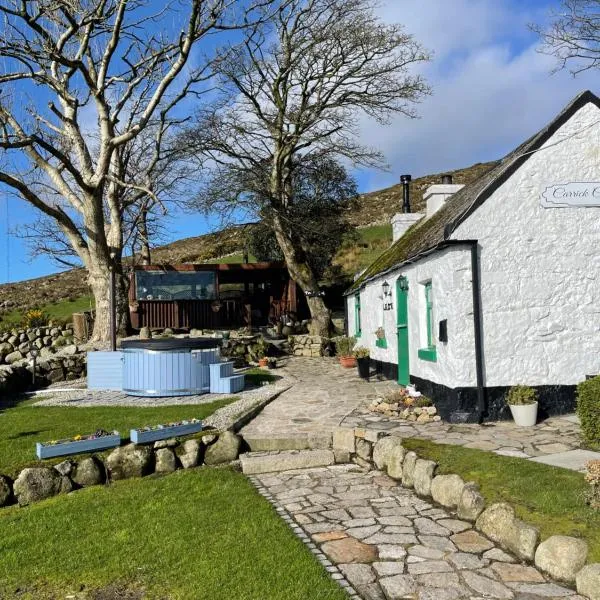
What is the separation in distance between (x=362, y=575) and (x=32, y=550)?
3.23 metres

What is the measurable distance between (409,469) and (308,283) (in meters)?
16.5

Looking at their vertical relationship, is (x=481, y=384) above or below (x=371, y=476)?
above

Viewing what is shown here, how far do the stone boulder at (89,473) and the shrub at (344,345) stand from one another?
45.1 feet

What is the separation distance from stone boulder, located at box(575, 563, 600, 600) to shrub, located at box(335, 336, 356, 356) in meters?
16.5

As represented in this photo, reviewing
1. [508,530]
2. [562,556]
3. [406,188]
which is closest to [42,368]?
[406,188]

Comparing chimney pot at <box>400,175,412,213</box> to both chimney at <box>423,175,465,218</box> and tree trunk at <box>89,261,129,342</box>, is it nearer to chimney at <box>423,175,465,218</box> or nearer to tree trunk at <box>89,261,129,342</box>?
chimney at <box>423,175,465,218</box>

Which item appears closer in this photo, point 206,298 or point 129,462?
point 129,462

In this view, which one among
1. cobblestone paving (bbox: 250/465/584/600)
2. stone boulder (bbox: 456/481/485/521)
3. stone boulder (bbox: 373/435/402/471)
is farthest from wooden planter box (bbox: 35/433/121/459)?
stone boulder (bbox: 456/481/485/521)

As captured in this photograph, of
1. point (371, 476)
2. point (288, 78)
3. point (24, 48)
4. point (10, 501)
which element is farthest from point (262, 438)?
point (288, 78)

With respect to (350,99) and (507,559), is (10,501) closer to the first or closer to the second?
(507,559)

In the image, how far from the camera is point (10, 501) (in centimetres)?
716

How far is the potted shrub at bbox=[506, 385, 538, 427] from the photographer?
30.2 ft

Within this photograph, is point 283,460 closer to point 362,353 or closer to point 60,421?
point 60,421

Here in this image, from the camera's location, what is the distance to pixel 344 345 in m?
21.4
